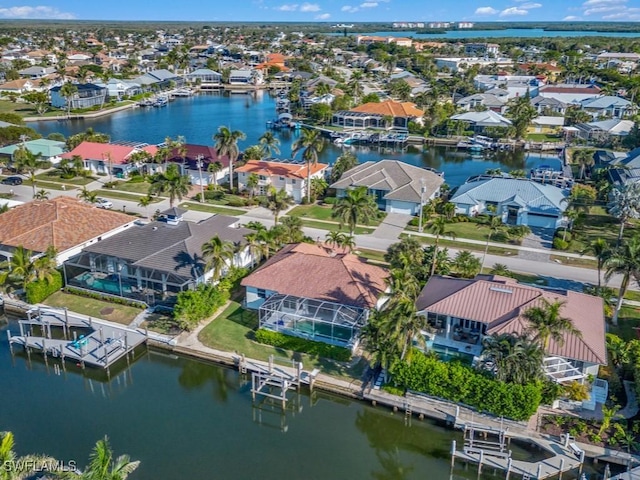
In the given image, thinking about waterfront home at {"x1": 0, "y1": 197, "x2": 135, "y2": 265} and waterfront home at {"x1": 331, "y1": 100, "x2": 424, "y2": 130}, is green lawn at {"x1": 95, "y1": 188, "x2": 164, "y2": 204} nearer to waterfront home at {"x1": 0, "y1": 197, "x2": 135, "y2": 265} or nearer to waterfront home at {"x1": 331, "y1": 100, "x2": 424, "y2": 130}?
waterfront home at {"x1": 0, "y1": 197, "x2": 135, "y2": 265}

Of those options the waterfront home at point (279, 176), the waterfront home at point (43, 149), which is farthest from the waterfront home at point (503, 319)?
the waterfront home at point (43, 149)

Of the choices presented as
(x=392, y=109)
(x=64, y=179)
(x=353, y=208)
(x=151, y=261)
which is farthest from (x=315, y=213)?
(x=392, y=109)

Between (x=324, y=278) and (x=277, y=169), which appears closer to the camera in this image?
(x=324, y=278)

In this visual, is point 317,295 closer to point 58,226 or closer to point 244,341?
point 244,341

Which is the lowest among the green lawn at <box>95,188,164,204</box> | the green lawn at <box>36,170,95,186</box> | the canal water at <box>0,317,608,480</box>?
the canal water at <box>0,317,608,480</box>

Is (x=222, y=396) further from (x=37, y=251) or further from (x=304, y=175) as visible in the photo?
→ (x=304, y=175)

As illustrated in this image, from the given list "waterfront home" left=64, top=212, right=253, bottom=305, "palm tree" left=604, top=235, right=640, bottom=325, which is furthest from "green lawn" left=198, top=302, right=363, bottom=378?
"palm tree" left=604, top=235, right=640, bottom=325

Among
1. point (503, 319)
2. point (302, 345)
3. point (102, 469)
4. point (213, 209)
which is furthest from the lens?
point (213, 209)
